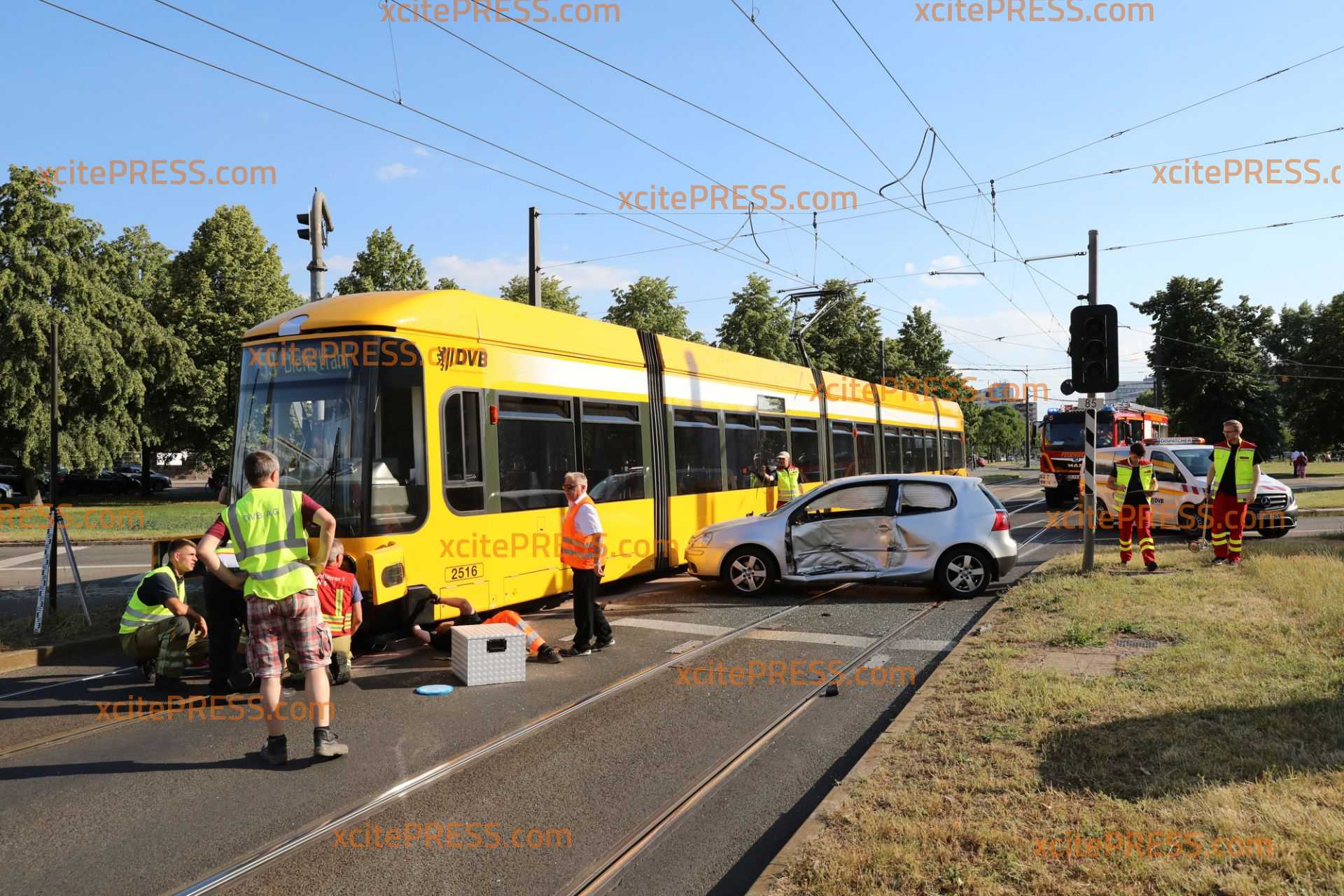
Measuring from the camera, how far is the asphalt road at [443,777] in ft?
13.3

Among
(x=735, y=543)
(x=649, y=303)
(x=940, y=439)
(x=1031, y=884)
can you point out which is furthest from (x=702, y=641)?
(x=649, y=303)

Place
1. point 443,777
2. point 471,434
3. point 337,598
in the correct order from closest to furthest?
point 443,777, point 337,598, point 471,434

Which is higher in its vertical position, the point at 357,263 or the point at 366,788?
the point at 357,263

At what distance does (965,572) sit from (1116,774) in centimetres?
664

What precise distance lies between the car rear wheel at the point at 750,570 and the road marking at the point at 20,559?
12625mm

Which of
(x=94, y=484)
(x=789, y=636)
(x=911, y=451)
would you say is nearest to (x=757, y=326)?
(x=911, y=451)

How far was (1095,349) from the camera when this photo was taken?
1198 centimetres

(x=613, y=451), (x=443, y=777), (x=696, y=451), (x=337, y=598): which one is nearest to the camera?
(x=443, y=777)

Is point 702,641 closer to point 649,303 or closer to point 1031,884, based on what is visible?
point 1031,884

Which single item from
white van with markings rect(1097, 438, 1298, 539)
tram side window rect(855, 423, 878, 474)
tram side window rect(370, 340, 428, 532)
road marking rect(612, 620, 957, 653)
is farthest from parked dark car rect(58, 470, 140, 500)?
white van with markings rect(1097, 438, 1298, 539)

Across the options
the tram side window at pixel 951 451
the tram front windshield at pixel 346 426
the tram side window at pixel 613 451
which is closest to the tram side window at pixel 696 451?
the tram side window at pixel 613 451

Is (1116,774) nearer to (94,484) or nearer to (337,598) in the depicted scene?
(337,598)

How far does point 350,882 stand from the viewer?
3867 mm

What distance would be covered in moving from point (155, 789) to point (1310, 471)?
67.1 m
